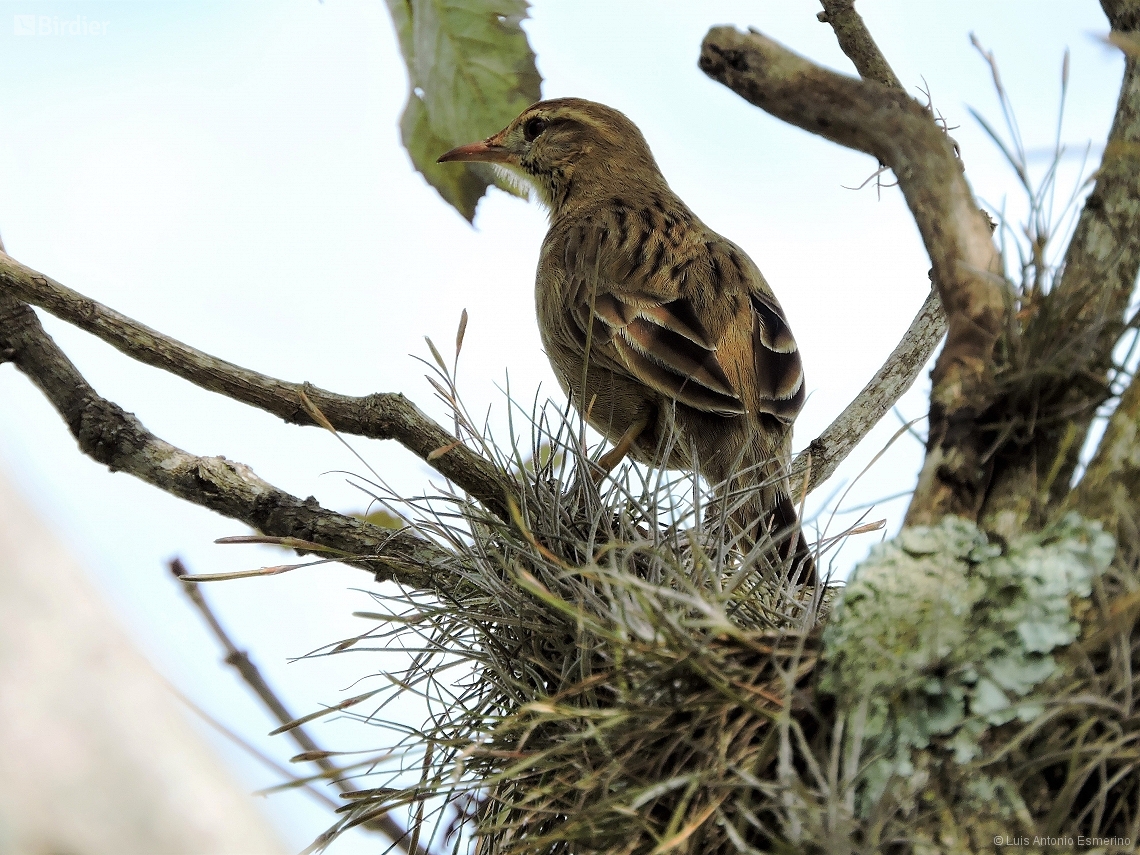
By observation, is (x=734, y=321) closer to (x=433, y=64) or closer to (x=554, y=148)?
(x=433, y=64)

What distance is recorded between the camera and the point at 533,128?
4.37 metres

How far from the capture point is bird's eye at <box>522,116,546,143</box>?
434 centimetres

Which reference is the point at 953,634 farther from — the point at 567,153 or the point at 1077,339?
the point at 567,153

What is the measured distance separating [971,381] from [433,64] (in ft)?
4.80

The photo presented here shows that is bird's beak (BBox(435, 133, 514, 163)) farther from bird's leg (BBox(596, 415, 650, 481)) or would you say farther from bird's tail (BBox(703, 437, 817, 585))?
bird's tail (BBox(703, 437, 817, 585))

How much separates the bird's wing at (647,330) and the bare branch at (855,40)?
0.76m

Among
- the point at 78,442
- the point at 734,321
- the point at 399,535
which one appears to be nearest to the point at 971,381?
the point at 399,535

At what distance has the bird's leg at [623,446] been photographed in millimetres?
2691

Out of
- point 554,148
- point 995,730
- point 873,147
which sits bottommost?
point 995,730

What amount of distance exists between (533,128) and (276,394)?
7.96 feet

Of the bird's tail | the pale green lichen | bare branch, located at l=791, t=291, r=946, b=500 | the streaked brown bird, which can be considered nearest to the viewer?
the pale green lichen

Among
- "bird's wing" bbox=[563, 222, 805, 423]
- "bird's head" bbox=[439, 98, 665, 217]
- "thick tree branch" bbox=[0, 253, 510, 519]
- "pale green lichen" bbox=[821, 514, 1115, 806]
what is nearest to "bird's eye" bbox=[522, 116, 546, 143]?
"bird's head" bbox=[439, 98, 665, 217]

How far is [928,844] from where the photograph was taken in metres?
1.28

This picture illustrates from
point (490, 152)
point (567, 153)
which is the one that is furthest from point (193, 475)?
point (567, 153)
